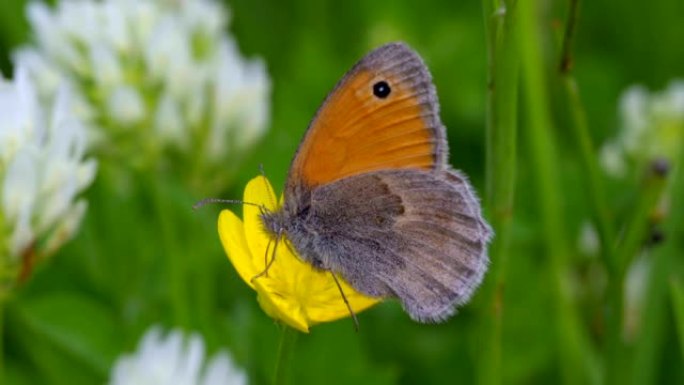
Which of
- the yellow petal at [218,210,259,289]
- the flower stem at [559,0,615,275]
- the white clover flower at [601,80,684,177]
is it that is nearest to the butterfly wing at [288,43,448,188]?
the yellow petal at [218,210,259,289]

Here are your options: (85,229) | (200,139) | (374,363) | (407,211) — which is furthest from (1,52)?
(407,211)

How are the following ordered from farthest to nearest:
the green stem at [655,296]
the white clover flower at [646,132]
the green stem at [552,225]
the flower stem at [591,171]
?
the white clover flower at [646,132] < the green stem at [552,225] < the green stem at [655,296] < the flower stem at [591,171]

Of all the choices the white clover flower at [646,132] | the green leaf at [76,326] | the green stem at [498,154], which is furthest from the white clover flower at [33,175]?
the white clover flower at [646,132]

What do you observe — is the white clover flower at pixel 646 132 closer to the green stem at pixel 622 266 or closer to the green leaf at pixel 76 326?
the green stem at pixel 622 266

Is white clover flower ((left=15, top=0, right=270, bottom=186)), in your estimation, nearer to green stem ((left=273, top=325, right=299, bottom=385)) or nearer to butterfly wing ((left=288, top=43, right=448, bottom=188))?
butterfly wing ((left=288, top=43, right=448, bottom=188))

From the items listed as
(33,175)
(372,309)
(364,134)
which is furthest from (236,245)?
(372,309)

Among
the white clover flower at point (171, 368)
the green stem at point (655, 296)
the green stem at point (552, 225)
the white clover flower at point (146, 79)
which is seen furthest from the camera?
the white clover flower at point (146, 79)
